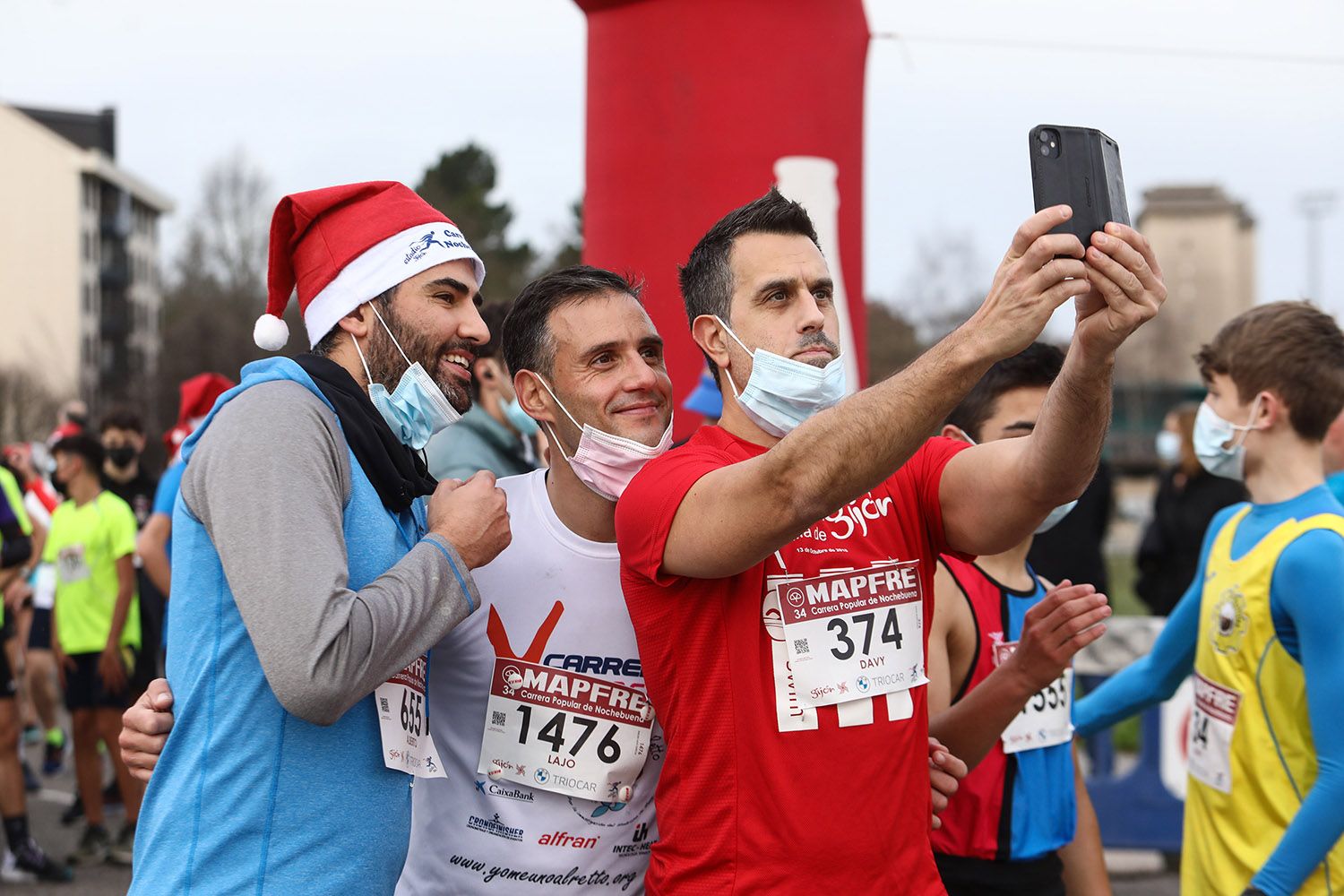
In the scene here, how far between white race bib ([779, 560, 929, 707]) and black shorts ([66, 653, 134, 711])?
6140mm

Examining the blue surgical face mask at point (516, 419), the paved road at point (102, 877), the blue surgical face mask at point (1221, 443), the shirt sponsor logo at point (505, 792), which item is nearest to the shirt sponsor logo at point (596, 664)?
the shirt sponsor logo at point (505, 792)

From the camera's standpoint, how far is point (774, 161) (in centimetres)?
608

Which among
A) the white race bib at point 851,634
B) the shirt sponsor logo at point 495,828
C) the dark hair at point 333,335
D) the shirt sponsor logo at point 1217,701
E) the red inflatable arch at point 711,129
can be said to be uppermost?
the red inflatable arch at point 711,129

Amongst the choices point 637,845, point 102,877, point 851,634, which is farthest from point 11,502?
point 851,634

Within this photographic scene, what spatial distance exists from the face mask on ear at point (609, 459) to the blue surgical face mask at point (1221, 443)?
61.9 inches

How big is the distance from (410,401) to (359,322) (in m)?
0.20

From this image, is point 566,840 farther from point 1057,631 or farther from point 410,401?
point 1057,631

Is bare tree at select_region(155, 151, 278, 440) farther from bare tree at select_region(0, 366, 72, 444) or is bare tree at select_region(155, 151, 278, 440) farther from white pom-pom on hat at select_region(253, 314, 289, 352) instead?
white pom-pom on hat at select_region(253, 314, 289, 352)

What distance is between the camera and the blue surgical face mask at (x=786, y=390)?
244 centimetres

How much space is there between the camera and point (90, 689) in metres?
7.64

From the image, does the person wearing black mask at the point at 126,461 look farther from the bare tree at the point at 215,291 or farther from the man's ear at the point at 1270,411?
the bare tree at the point at 215,291

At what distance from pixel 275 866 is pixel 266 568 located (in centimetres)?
52

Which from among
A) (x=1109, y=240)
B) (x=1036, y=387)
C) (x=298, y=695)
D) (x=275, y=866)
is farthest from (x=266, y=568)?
(x=1036, y=387)

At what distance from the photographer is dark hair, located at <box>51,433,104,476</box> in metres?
8.27
